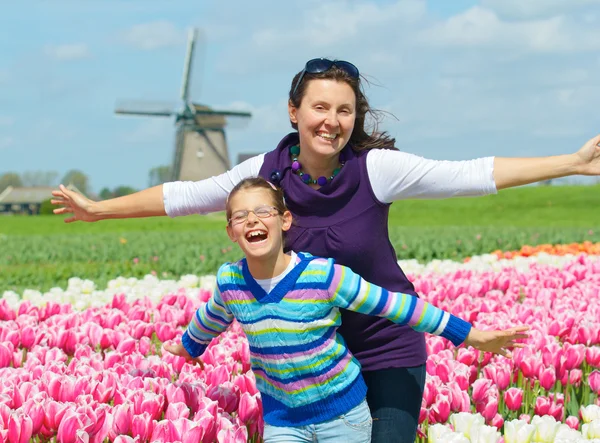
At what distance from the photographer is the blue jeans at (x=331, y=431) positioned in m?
3.15

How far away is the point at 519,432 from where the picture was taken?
3.43m

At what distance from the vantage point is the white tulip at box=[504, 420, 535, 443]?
11.2ft

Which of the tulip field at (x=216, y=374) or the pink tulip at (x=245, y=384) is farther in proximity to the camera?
the pink tulip at (x=245, y=384)

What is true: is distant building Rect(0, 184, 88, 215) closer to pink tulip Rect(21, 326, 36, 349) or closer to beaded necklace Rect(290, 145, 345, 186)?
pink tulip Rect(21, 326, 36, 349)

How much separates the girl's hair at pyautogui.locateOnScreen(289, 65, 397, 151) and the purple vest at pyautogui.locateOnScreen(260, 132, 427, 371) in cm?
14

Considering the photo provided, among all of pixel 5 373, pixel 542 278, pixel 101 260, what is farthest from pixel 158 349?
pixel 101 260

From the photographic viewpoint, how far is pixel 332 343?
3197mm

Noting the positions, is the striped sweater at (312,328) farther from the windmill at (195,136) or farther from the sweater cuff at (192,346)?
the windmill at (195,136)

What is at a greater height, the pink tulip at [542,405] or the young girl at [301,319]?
the young girl at [301,319]

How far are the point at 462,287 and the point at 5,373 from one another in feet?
14.3

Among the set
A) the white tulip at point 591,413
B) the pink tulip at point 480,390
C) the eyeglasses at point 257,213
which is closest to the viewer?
the eyeglasses at point 257,213

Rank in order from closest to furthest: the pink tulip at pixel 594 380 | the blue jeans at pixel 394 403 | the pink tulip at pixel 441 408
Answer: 1. the blue jeans at pixel 394 403
2. the pink tulip at pixel 441 408
3. the pink tulip at pixel 594 380

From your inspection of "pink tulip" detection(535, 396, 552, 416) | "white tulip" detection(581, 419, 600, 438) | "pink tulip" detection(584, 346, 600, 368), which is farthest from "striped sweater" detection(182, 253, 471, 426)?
"pink tulip" detection(584, 346, 600, 368)

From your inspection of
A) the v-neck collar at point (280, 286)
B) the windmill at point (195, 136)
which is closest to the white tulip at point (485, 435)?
the v-neck collar at point (280, 286)
